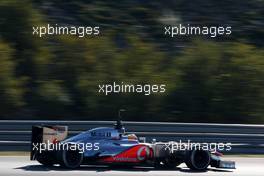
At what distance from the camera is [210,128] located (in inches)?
708

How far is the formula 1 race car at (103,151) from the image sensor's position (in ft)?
43.3

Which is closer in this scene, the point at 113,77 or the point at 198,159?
the point at 198,159

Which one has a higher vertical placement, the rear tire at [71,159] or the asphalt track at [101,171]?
the rear tire at [71,159]

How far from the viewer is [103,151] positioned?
13.4 m

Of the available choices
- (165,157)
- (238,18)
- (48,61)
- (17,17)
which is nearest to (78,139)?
(165,157)

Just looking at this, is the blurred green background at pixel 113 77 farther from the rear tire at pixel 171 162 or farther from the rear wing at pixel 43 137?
the rear wing at pixel 43 137

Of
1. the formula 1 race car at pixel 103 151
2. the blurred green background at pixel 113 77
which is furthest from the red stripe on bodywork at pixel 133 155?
the blurred green background at pixel 113 77

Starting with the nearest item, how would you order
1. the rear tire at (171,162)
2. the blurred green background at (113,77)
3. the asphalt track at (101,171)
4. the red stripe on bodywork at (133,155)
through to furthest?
1. the asphalt track at (101,171)
2. the red stripe on bodywork at (133,155)
3. the rear tire at (171,162)
4. the blurred green background at (113,77)

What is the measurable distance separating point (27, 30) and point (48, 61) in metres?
1.54

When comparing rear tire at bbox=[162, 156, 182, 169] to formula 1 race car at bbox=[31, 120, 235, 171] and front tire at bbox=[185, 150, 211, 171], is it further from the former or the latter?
front tire at bbox=[185, 150, 211, 171]

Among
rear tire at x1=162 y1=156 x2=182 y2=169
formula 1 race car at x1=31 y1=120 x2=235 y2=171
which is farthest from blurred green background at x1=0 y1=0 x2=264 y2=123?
formula 1 race car at x1=31 y1=120 x2=235 y2=171

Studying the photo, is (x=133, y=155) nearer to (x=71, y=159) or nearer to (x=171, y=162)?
(x=171, y=162)

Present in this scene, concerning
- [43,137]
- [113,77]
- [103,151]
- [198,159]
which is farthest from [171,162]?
[113,77]

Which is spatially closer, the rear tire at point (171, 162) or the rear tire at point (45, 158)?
the rear tire at point (45, 158)
